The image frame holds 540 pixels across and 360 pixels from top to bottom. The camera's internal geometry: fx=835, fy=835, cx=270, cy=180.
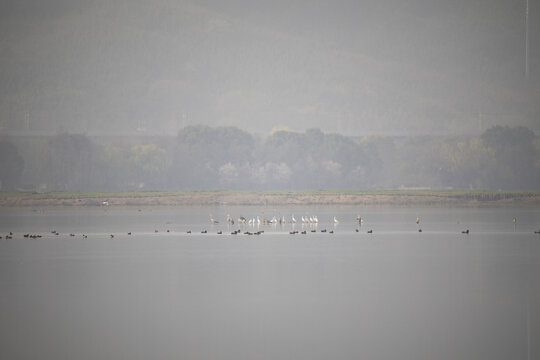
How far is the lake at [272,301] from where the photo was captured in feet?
76.6

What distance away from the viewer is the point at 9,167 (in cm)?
16975

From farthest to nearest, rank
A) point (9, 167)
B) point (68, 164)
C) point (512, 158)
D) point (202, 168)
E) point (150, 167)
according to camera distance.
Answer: point (202, 168) → point (150, 167) → point (512, 158) → point (68, 164) → point (9, 167)

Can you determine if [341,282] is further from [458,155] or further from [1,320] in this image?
[458,155]

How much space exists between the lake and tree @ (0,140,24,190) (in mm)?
118716

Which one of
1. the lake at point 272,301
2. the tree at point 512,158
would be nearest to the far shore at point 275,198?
the tree at point 512,158

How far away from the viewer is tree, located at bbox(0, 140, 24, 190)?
166 metres

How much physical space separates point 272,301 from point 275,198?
123 m

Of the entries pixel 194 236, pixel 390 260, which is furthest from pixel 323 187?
pixel 390 260

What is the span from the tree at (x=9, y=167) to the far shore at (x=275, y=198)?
20652 mm

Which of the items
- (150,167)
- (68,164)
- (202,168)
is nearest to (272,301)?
(68,164)

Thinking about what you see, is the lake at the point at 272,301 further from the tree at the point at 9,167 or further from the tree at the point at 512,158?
the tree at the point at 512,158

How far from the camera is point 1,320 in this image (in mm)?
26578

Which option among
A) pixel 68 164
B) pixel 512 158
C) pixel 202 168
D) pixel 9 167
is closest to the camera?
pixel 9 167

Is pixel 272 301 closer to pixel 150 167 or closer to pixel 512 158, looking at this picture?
pixel 512 158
